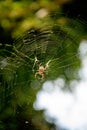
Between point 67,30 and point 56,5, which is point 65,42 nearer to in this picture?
point 67,30

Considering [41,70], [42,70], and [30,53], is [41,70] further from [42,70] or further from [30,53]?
[30,53]

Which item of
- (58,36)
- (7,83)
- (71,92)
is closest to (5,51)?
(7,83)

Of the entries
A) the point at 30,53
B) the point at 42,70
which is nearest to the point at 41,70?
the point at 42,70

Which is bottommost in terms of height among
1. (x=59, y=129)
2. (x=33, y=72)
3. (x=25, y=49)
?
(x=59, y=129)

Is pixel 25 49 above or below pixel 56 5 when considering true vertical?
below

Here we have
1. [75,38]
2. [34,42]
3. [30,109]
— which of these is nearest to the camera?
[34,42]
